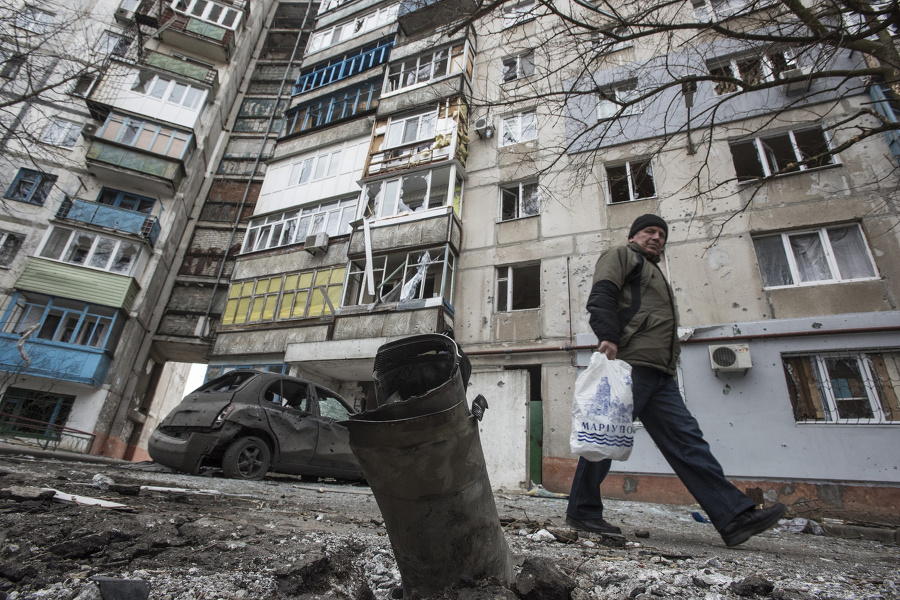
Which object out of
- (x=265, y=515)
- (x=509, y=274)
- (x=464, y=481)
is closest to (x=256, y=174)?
(x=509, y=274)

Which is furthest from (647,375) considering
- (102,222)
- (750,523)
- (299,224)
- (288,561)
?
(102,222)

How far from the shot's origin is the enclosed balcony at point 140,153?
18906mm

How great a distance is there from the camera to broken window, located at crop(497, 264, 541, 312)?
1196cm

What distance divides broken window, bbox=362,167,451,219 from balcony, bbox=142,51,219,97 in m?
14.3

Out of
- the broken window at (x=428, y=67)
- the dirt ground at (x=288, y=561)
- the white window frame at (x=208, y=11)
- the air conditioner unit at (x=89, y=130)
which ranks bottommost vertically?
the dirt ground at (x=288, y=561)

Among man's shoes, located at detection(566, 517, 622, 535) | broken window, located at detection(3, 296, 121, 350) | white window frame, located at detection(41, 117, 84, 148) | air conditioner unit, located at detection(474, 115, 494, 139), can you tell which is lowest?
man's shoes, located at detection(566, 517, 622, 535)

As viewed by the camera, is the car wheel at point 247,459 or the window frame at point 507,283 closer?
the car wheel at point 247,459

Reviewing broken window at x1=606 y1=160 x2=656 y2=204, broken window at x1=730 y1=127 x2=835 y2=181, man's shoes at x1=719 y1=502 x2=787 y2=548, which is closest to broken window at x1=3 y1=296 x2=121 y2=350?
broken window at x1=606 y1=160 x2=656 y2=204

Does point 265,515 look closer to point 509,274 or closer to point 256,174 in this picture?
point 509,274

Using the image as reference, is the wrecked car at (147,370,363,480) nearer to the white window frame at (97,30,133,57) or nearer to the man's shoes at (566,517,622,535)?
the man's shoes at (566,517,622,535)

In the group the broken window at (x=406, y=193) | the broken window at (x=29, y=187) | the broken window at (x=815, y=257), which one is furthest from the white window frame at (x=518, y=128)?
the broken window at (x=29, y=187)

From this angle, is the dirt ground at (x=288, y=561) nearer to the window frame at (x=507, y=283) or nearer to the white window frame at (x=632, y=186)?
the window frame at (x=507, y=283)

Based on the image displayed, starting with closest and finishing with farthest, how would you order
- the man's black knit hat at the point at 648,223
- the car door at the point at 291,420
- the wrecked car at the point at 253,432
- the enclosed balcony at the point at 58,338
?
the man's black knit hat at the point at 648,223 → the wrecked car at the point at 253,432 → the car door at the point at 291,420 → the enclosed balcony at the point at 58,338

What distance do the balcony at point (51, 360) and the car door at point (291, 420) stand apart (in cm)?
1450
